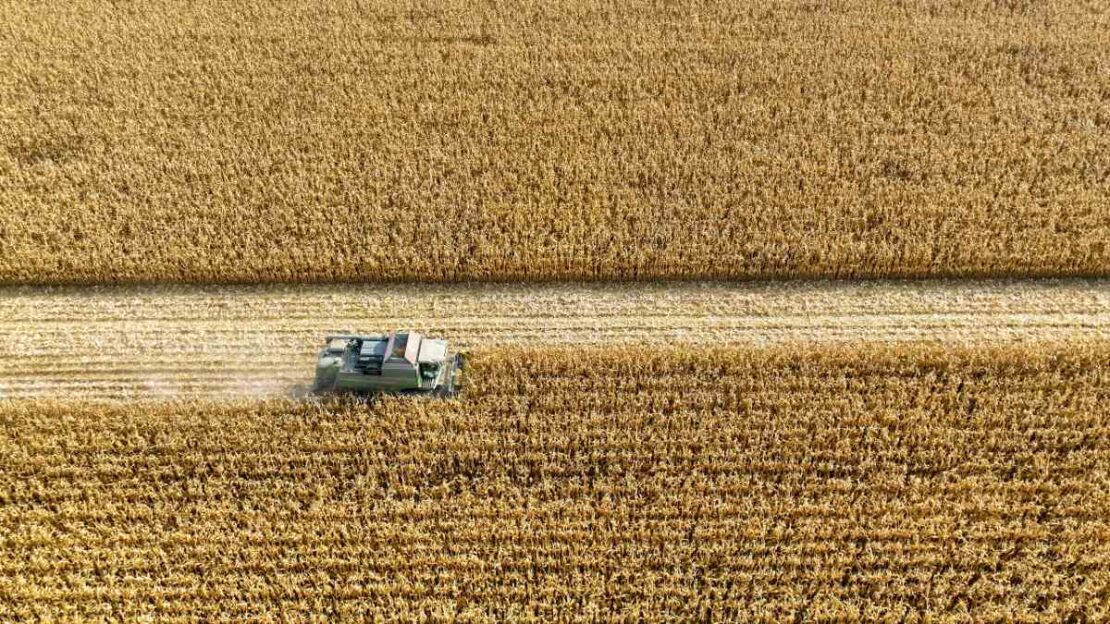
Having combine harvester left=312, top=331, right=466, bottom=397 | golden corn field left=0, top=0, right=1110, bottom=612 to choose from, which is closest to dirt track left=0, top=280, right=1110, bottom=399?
golden corn field left=0, top=0, right=1110, bottom=612

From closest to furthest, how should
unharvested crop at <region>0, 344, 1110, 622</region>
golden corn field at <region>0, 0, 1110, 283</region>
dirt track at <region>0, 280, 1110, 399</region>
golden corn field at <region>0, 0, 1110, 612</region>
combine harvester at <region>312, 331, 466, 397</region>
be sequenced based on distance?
1. unharvested crop at <region>0, 344, 1110, 622</region>
2. golden corn field at <region>0, 0, 1110, 612</region>
3. combine harvester at <region>312, 331, 466, 397</region>
4. dirt track at <region>0, 280, 1110, 399</region>
5. golden corn field at <region>0, 0, 1110, 283</region>

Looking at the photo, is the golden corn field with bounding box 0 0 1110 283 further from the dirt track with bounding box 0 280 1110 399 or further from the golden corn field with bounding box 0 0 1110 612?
the dirt track with bounding box 0 280 1110 399

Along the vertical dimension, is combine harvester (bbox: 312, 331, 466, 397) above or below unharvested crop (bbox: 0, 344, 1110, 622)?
above

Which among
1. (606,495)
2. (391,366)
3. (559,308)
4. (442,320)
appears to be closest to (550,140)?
(559,308)

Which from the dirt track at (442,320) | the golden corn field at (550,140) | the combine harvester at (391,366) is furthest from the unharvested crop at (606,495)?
the golden corn field at (550,140)

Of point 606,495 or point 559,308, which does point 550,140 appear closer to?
point 559,308

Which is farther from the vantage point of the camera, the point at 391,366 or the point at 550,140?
the point at 550,140
